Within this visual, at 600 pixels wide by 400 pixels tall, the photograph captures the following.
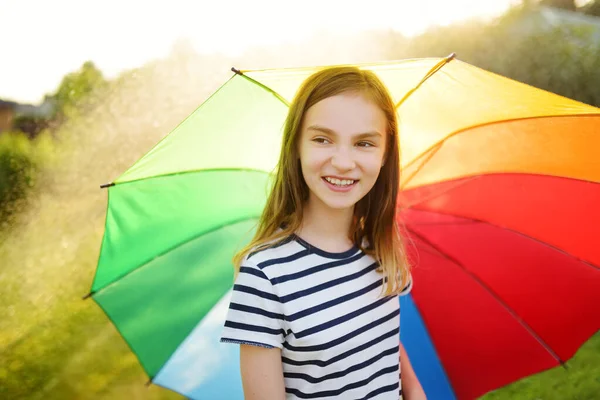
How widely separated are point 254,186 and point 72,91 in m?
9.44

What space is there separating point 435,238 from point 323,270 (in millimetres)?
896

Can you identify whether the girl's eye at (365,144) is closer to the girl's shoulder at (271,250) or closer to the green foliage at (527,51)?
the girl's shoulder at (271,250)

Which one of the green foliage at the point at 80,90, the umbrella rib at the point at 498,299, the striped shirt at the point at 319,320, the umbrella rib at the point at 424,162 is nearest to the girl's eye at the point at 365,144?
the striped shirt at the point at 319,320

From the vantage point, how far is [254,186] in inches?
91.0

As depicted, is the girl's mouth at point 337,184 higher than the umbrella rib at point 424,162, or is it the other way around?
the girl's mouth at point 337,184

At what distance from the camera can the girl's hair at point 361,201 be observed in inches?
65.0

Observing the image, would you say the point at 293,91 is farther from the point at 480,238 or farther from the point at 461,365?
the point at 461,365

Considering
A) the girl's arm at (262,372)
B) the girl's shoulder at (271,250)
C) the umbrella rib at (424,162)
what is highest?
the umbrella rib at (424,162)

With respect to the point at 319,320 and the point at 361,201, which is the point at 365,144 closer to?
the point at 361,201

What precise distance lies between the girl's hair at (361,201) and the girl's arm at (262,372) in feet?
0.77

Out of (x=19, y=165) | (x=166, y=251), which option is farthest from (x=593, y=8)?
(x=166, y=251)

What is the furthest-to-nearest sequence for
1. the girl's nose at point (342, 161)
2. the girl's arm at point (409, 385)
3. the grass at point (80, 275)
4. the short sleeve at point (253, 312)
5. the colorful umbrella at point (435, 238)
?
the grass at point (80, 275), the colorful umbrella at point (435, 238), the girl's arm at point (409, 385), the girl's nose at point (342, 161), the short sleeve at point (253, 312)

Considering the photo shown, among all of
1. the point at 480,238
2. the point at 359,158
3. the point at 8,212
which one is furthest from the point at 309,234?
the point at 8,212

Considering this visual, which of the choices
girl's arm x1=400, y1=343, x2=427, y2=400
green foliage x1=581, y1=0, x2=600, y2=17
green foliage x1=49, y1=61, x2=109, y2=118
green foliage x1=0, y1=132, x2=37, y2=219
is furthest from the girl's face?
green foliage x1=581, y1=0, x2=600, y2=17
